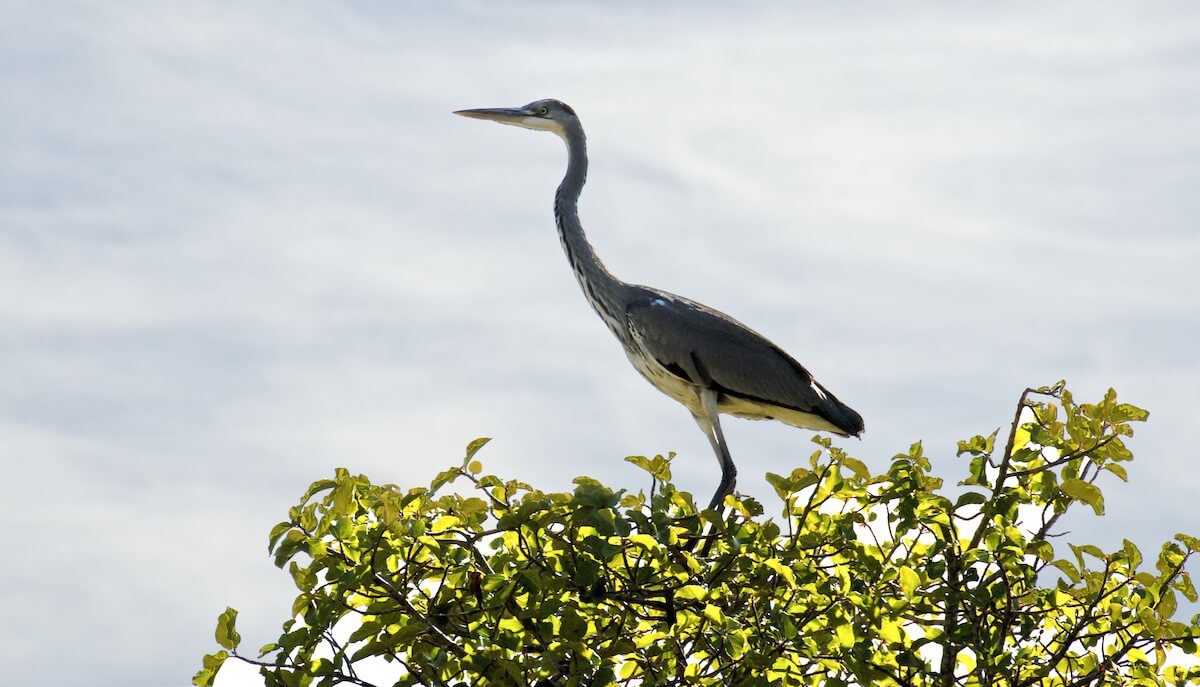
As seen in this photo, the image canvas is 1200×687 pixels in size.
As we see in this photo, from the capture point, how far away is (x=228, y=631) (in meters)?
4.52

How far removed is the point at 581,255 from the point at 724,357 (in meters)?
1.47

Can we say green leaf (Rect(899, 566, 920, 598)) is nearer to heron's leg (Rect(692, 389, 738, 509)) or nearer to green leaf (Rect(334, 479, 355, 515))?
green leaf (Rect(334, 479, 355, 515))

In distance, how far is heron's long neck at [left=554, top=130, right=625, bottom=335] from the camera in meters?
9.35

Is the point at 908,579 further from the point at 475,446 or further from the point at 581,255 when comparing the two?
the point at 581,255

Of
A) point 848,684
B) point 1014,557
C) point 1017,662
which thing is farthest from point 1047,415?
point 848,684

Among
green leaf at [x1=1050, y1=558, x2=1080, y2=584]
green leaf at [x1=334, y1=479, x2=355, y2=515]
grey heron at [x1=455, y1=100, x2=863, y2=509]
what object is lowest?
green leaf at [x1=334, y1=479, x2=355, y2=515]

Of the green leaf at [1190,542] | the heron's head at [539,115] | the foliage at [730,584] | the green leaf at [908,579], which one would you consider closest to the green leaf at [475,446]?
the foliage at [730,584]

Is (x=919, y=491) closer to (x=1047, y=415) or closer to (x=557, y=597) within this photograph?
(x=1047, y=415)

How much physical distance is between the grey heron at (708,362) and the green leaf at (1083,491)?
3.92 metres

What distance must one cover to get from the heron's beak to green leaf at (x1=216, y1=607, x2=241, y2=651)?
6.51 metres

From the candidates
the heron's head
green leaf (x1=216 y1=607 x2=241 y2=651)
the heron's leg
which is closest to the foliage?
green leaf (x1=216 y1=607 x2=241 y2=651)

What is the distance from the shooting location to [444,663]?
15.2ft

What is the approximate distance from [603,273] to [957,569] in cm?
487

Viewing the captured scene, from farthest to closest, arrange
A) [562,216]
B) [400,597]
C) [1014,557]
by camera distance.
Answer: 1. [562,216]
2. [1014,557]
3. [400,597]
